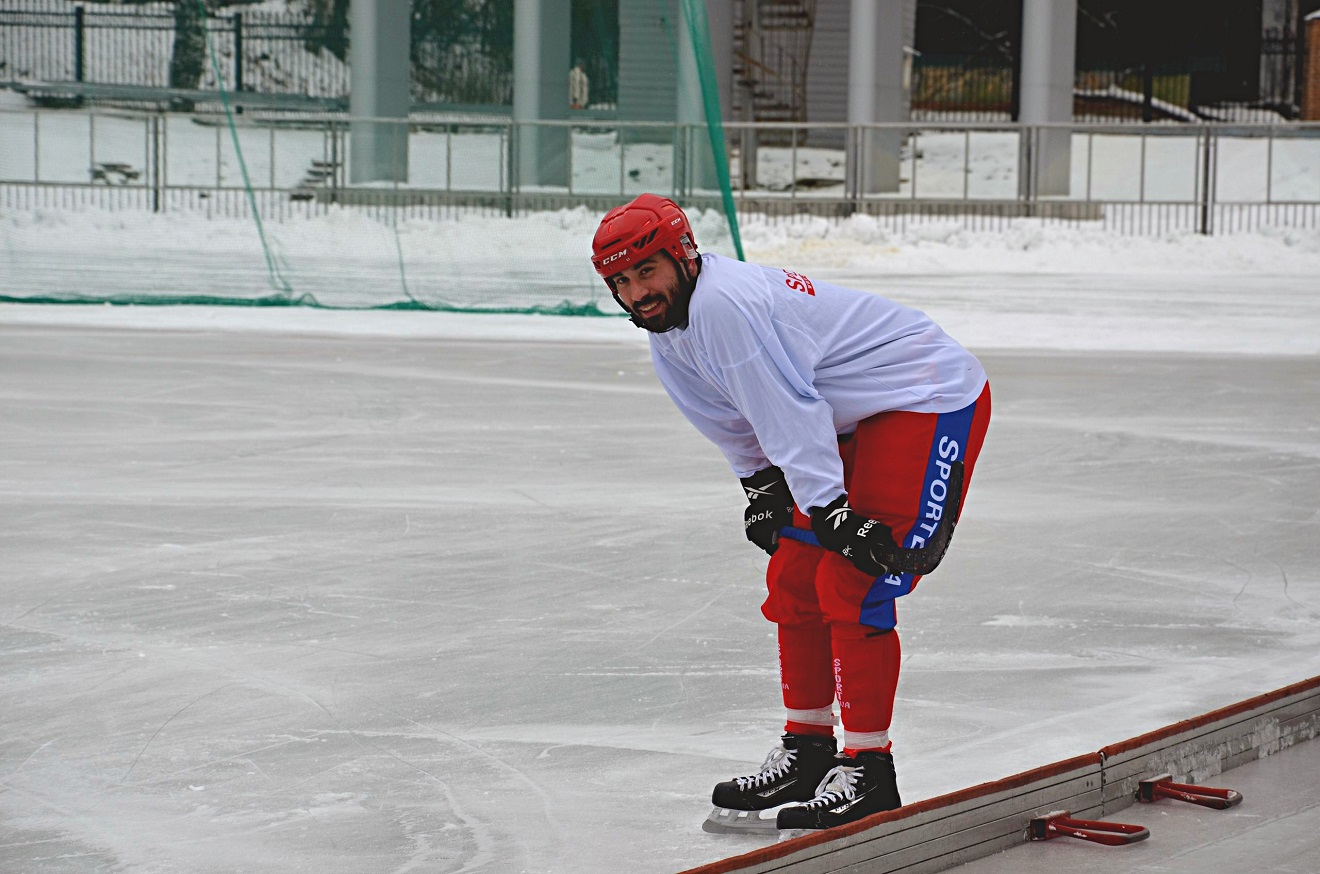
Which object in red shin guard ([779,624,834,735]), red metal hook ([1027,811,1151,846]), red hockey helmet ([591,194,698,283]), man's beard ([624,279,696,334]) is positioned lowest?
red metal hook ([1027,811,1151,846])

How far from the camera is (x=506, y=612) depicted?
4805 mm

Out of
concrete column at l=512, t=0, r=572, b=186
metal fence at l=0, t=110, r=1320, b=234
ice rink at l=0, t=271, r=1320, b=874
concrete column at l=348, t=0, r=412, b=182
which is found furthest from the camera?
concrete column at l=348, t=0, r=412, b=182

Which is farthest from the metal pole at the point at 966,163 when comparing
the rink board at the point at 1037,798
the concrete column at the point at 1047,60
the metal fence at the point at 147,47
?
the rink board at the point at 1037,798

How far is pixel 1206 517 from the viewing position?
243 inches

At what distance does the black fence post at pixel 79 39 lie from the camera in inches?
611

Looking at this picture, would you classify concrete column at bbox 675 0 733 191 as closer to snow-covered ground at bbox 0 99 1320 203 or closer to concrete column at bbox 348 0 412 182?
snow-covered ground at bbox 0 99 1320 203

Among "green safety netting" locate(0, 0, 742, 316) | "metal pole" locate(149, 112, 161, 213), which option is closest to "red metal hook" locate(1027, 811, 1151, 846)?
"green safety netting" locate(0, 0, 742, 316)

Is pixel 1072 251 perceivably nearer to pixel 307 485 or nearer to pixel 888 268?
pixel 888 268

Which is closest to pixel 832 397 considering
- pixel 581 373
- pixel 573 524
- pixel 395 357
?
pixel 573 524

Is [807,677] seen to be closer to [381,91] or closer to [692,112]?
[692,112]

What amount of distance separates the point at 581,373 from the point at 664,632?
605 centimetres

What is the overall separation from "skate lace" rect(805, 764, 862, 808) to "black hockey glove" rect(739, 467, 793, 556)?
42 centimetres

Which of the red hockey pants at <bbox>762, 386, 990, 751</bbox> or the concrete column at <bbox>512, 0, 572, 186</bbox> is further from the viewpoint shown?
the concrete column at <bbox>512, 0, 572, 186</bbox>

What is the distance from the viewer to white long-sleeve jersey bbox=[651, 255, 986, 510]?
2797mm
